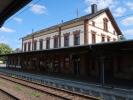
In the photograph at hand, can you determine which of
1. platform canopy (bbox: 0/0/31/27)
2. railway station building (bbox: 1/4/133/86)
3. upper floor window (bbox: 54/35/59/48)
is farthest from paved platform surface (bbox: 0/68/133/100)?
upper floor window (bbox: 54/35/59/48)

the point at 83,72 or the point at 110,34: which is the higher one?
the point at 110,34

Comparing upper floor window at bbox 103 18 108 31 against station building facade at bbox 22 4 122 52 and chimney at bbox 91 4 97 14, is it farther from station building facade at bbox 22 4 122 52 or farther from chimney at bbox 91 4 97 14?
chimney at bbox 91 4 97 14

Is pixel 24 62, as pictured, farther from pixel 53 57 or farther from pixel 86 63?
pixel 86 63

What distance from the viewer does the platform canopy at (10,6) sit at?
4406 mm

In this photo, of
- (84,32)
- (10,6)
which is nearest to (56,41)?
(84,32)

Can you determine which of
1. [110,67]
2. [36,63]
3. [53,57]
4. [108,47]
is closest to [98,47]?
[108,47]

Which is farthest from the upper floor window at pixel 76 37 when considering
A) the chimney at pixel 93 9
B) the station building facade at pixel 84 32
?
the chimney at pixel 93 9

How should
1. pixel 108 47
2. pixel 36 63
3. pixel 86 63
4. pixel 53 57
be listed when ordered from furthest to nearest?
pixel 36 63 < pixel 53 57 < pixel 86 63 < pixel 108 47

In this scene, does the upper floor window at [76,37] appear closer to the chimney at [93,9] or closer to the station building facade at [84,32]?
the station building facade at [84,32]

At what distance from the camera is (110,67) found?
851 inches

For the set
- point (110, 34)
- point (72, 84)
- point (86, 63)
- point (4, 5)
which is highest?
point (110, 34)

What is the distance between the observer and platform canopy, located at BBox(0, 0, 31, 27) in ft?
14.5

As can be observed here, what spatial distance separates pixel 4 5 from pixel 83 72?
19306mm

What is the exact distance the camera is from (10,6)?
4.75m
